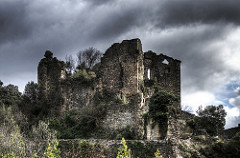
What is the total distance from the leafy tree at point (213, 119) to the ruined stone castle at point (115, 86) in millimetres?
5646

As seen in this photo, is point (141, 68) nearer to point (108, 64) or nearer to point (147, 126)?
point (108, 64)

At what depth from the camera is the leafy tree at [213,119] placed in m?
→ 31.8

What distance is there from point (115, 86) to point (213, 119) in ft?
42.9

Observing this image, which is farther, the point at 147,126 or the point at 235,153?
the point at 147,126

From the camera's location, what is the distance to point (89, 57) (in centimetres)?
4172

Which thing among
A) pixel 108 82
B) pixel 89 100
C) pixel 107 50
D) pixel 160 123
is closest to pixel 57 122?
pixel 89 100

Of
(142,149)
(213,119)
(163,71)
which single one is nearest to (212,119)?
(213,119)

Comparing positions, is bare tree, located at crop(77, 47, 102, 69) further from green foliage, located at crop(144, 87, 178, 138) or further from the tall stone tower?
green foliage, located at crop(144, 87, 178, 138)

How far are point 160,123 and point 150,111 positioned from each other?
4.54 feet

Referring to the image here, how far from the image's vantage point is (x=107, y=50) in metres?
28.8

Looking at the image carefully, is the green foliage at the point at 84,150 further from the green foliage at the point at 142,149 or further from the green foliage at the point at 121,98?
the green foliage at the point at 121,98

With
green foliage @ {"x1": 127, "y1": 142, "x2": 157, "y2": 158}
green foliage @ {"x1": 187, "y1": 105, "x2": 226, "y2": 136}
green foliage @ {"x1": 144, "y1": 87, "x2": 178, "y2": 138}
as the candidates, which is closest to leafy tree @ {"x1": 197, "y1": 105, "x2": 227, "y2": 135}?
green foliage @ {"x1": 187, "y1": 105, "x2": 226, "y2": 136}

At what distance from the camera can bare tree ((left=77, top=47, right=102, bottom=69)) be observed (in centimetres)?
4100

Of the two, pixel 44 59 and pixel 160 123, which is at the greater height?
pixel 44 59
